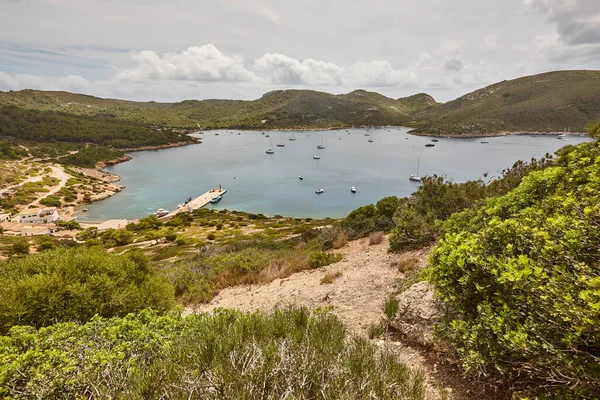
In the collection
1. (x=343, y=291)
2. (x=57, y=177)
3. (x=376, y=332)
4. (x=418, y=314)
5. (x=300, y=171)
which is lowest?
(x=57, y=177)

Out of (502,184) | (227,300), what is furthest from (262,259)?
(502,184)

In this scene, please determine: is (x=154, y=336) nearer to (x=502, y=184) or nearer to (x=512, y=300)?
(x=512, y=300)

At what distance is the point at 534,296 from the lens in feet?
9.08

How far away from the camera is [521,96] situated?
5468 inches

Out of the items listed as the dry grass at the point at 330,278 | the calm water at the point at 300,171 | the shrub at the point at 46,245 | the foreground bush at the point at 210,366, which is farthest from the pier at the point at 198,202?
the foreground bush at the point at 210,366

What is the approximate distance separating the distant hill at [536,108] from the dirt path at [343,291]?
137 metres

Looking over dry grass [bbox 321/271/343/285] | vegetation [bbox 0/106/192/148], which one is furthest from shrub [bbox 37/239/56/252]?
vegetation [bbox 0/106/192/148]

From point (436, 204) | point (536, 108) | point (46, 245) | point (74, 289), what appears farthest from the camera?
point (536, 108)

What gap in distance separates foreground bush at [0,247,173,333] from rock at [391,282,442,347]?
212 inches

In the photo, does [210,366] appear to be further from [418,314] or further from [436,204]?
[436,204]

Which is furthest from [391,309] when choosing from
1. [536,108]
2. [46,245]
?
[536,108]

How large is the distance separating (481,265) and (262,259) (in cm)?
1007

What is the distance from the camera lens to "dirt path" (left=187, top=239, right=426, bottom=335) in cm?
655

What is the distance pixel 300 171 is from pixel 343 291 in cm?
8079
